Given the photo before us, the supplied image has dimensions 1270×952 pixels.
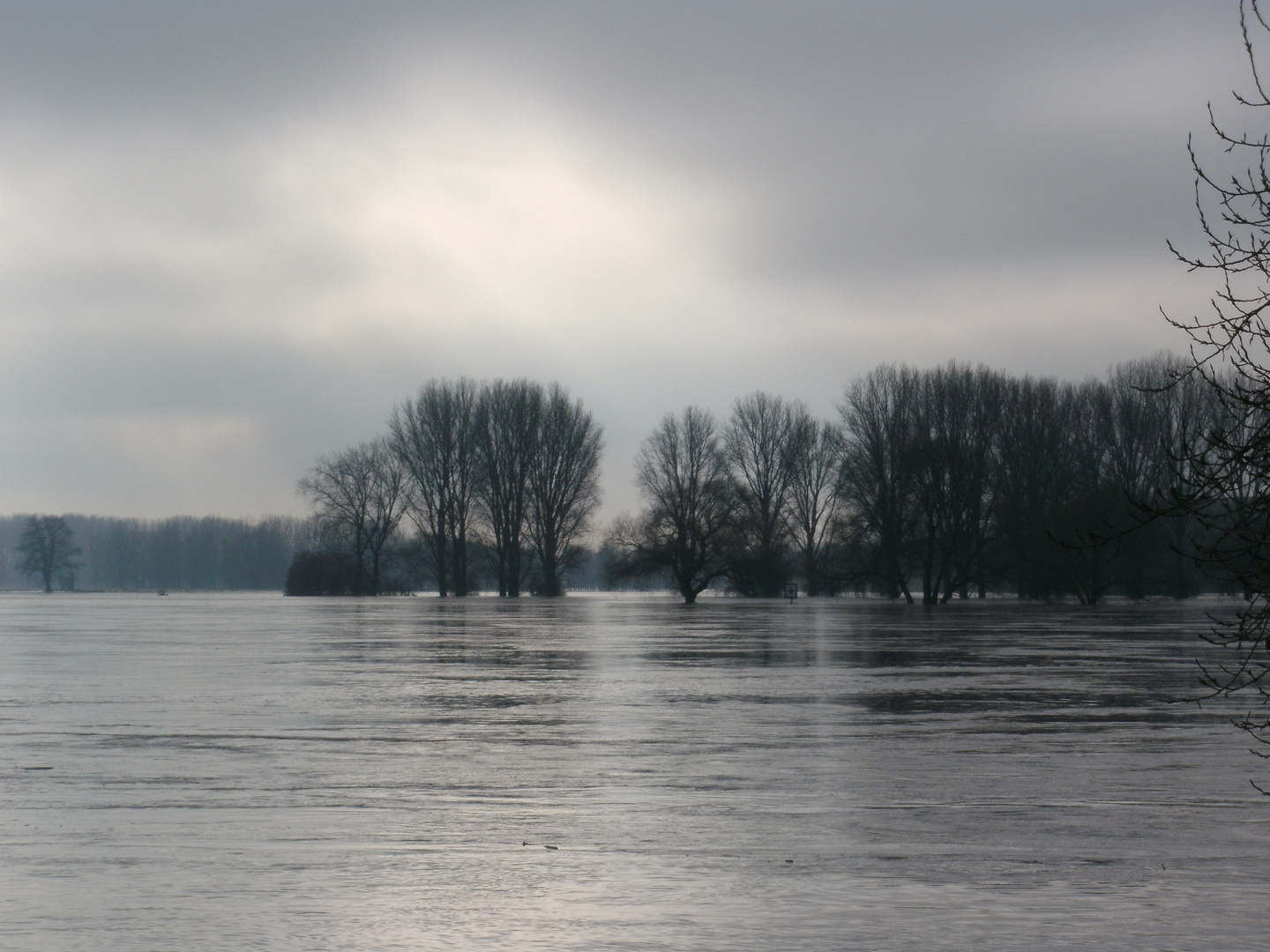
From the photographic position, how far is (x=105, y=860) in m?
7.65

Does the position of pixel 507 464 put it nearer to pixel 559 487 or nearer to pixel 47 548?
pixel 559 487

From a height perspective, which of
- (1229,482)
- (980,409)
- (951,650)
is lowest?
(951,650)

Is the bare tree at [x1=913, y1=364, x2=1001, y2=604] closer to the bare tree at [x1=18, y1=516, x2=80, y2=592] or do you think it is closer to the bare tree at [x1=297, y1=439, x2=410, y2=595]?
the bare tree at [x1=297, y1=439, x2=410, y2=595]

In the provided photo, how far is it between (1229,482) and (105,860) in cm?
663

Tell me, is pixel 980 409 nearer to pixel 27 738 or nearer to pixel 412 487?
pixel 412 487

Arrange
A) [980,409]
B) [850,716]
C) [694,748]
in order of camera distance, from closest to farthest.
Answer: [694,748]
[850,716]
[980,409]

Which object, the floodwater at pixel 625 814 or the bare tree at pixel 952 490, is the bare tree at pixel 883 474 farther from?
the floodwater at pixel 625 814

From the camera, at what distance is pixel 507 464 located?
316 feet

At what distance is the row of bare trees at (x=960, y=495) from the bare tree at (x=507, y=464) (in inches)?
345

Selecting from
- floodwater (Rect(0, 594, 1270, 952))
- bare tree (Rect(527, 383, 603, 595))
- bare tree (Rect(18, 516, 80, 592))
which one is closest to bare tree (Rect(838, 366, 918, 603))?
bare tree (Rect(527, 383, 603, 595))

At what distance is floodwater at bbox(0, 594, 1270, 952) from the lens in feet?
20.8

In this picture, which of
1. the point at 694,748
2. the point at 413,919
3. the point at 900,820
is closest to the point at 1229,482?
the point at 900,820

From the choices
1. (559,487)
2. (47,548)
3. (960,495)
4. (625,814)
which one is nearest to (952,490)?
(960,495)

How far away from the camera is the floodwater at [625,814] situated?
6.35 m
